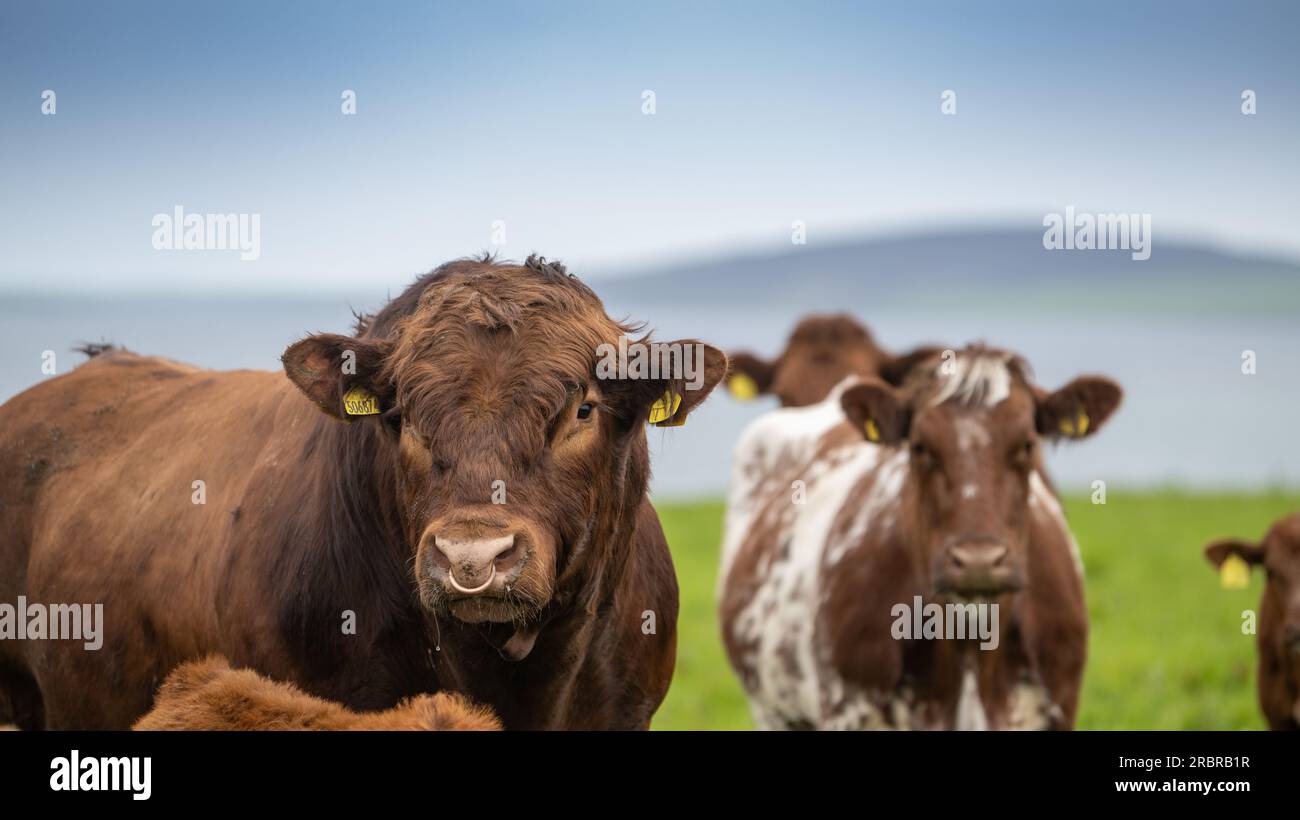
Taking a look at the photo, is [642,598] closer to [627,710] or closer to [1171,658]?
[627,710]

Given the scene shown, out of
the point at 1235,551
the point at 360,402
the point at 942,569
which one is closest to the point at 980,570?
the point at 942,569

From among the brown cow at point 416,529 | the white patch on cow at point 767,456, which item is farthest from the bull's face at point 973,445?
the brown cow at point 416,529

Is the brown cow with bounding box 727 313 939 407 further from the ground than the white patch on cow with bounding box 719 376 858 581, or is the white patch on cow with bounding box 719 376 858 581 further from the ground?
the brown cow with bounding box 727 313 939 407

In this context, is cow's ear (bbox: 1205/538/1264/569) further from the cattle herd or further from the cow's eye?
the cow's eye

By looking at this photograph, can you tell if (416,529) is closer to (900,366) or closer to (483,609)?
(483,609)

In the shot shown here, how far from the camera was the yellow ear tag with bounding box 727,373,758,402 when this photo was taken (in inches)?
456

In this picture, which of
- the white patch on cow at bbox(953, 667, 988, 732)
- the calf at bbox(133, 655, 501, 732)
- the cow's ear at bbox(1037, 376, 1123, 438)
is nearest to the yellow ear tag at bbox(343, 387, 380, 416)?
the calf at bbox(133, 655, 501, 732)

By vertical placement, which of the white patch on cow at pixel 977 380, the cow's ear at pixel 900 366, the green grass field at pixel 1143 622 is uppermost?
the cow's ear at pixel 900 366

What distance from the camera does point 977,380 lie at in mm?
6871

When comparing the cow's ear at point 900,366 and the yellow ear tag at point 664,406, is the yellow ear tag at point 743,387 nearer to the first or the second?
the cow's ear at point 900,366

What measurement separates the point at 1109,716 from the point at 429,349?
622cm

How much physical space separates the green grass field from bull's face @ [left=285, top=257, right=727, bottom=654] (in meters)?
5.17

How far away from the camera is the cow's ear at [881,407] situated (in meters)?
7.14
